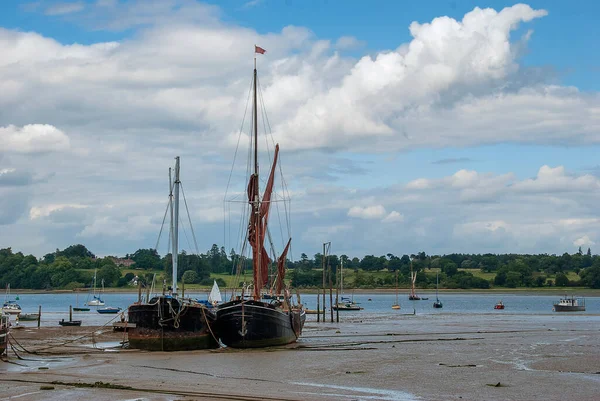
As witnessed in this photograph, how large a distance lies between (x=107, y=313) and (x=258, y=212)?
7408 cm

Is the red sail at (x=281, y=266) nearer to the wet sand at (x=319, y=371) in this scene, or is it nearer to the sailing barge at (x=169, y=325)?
the wet sand at (x=319, y=371)

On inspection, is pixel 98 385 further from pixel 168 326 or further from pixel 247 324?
pixel 247 324

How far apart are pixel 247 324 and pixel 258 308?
108 cm

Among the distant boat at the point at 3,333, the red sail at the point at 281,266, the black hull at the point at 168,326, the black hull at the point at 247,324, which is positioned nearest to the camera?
the distant boat at the point at 3,333

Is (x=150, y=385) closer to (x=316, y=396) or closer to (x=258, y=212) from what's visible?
(x=316, y=396)

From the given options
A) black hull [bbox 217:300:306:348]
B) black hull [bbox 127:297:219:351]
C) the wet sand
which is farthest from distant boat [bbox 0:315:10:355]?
black hull [bbox 217:300:306:348]

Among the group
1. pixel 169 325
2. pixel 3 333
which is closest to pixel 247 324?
pixel 169 325

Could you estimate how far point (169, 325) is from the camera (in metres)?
45.9

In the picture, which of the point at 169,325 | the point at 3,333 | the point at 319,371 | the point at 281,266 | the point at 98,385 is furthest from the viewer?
the point at 281,266

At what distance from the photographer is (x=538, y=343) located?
55188 mm

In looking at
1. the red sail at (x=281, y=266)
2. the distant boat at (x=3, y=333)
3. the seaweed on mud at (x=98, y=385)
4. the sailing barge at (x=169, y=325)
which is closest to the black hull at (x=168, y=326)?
the sailing barge at (x=169, y=325)

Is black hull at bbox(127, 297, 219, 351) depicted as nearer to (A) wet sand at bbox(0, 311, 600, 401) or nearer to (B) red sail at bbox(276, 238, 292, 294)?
(A) wet sand at bbox(0, 311, 600, 401)

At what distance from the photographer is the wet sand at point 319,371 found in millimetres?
29312

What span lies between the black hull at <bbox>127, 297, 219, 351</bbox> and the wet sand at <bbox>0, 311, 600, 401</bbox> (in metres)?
1.02
